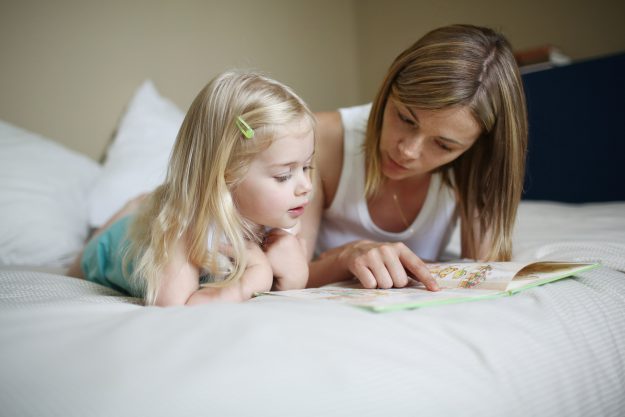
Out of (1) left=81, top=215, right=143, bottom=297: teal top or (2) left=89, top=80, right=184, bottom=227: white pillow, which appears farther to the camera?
(2) left=89, top=80, right=184, bottom=227: white pillow

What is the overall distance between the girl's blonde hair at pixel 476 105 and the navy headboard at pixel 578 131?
1.11 metres

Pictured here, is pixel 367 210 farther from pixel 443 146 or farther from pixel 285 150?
pixel 285 150

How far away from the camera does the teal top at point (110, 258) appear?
3.22ft

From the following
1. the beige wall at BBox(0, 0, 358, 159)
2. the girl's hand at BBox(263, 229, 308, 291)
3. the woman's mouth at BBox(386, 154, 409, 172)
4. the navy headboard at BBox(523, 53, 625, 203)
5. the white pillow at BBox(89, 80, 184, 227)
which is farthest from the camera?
the navy headboard at BBox(523, 53, 625, 203)

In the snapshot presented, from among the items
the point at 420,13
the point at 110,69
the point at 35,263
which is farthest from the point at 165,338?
the point at 420,13

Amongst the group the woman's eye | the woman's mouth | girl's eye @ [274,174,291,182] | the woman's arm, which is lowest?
the woman's arm

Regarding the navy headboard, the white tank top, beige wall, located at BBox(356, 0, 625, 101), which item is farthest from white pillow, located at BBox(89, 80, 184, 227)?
the navy headboard

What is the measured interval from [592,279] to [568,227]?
2.13 ft

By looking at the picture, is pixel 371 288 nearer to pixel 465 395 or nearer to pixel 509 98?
pixel 465 395

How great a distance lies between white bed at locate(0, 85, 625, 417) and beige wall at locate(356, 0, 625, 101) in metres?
1.60

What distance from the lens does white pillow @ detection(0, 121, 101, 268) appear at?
49.5 inches

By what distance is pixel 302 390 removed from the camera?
450 mm

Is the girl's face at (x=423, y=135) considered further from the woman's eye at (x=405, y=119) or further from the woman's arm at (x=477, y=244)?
the woman's arm at (x=477, y=244)

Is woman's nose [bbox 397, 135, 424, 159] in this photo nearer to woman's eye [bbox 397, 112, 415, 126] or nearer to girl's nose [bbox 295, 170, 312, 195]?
woman's eye [bbox 397, 112, 415, 126]
